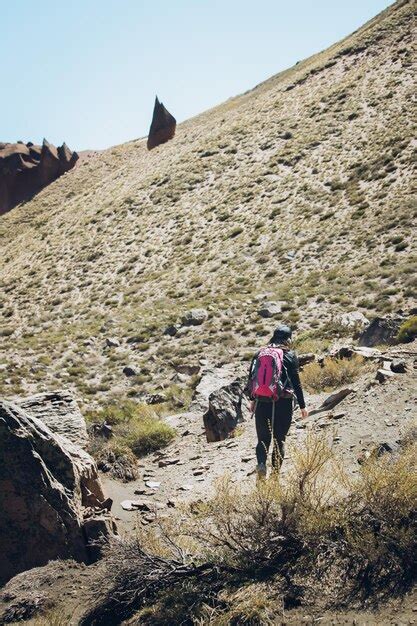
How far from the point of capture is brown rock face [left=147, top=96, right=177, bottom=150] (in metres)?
62.9

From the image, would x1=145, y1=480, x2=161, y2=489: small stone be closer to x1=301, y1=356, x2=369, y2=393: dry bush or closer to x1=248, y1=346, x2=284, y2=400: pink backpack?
x1=248, y1=346, x2=284, y2=400: pink backpack

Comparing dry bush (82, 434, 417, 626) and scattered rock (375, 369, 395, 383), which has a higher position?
dry bush (82, 434, 417, 626)

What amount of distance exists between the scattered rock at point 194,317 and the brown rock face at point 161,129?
38.1 meters

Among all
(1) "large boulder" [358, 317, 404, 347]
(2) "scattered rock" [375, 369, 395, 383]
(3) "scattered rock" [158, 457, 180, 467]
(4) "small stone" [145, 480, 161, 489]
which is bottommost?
(1) "large boulder" [358, 317, 404, 347]

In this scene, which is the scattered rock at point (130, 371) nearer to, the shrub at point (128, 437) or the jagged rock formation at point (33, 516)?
the shrub at point (128, 437)

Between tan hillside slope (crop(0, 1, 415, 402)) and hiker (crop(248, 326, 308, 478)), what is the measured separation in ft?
41.2

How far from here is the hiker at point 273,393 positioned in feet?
27.1

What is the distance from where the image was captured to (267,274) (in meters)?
30.2

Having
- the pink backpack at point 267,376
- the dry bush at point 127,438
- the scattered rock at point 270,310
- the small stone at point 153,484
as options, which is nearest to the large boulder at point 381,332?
the dry bush at point 127,438

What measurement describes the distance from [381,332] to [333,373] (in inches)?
148

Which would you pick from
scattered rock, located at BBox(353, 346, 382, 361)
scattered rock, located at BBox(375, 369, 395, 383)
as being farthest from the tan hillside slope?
scattered rock, located at BBox(375, 369, 395, 383)

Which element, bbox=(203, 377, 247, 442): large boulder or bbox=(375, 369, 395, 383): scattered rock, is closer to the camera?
bbox=(375, 369, 395, 383): scattered rock

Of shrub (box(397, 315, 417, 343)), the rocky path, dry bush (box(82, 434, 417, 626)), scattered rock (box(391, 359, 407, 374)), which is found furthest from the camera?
shrub (box(397, 315, 417, 343))

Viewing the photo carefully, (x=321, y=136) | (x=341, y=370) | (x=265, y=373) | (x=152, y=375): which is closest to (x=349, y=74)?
(x=321, y=136)
